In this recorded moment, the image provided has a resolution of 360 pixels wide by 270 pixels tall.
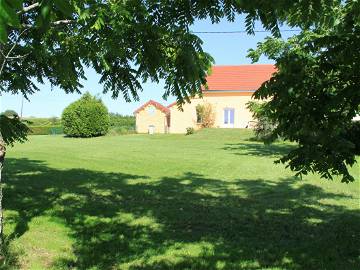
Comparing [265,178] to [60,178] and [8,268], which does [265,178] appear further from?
[8,268]

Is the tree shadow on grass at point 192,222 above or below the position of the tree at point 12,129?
below

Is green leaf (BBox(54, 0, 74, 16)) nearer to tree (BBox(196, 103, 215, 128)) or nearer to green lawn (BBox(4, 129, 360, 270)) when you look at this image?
green lawn (BBox(4, 129, 360, 270))

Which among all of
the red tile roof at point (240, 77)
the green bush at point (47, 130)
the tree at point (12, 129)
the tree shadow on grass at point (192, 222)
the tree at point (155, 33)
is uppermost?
the red tile roof at point (240, 77)

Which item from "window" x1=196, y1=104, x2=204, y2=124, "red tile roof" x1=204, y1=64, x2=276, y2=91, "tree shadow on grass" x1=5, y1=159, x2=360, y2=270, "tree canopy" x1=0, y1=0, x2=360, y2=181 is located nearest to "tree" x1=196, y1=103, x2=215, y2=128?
"window" x1=196, y1=104, x2=204, y2=124

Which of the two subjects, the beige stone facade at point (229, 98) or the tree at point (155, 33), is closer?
the tree at point (155, 33)

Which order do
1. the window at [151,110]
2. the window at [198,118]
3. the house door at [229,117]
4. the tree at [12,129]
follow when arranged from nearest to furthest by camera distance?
the tree at [12,129], the house door at [229,117], the window at [198,118], the window at [151,110]

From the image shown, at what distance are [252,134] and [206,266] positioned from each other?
33565 mm

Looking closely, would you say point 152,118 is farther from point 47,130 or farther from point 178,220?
point 178,220

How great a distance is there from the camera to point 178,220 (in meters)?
8.41

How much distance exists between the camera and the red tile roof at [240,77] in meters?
45.6

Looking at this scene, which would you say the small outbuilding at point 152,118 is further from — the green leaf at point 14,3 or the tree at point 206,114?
the green leaf at point 14,3

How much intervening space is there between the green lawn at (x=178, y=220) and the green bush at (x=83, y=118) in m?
28.4

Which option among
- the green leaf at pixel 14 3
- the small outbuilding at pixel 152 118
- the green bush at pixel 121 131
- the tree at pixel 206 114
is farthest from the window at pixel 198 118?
the green leaf at pixel 14 3

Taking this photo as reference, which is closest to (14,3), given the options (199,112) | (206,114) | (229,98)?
(206,114)
